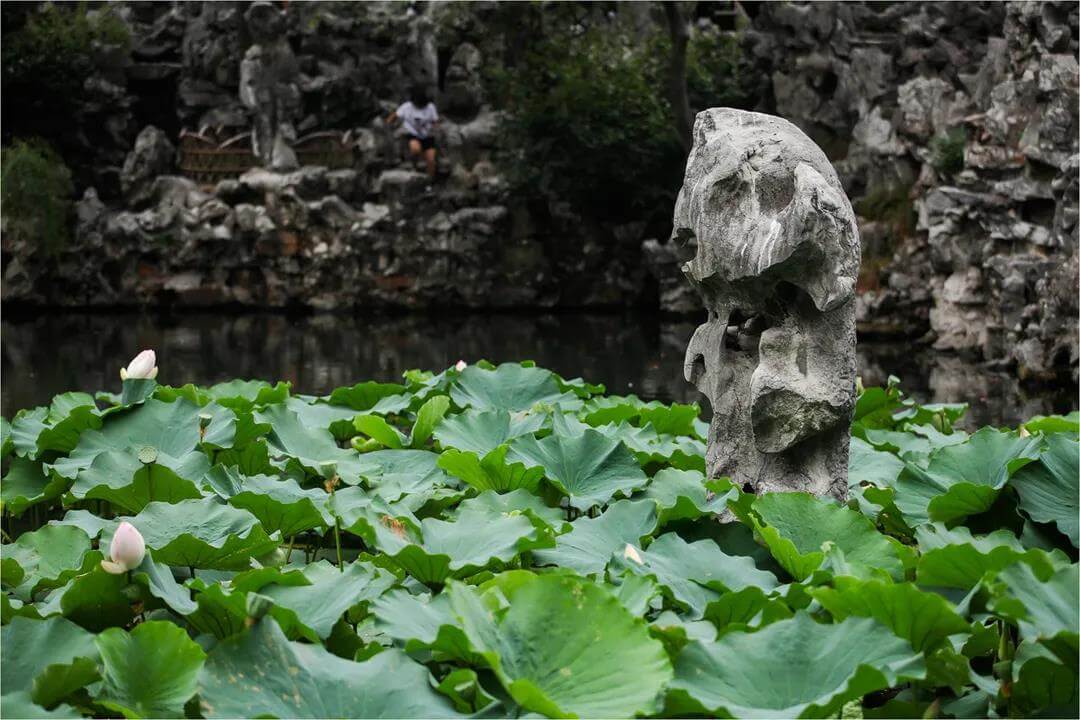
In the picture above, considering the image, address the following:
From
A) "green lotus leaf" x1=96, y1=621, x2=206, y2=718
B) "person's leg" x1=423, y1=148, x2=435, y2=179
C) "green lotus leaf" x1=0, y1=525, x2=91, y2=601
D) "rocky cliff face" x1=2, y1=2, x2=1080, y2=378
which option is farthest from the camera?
"person's leg" x1=423, y1=148, x2=435, y2=179

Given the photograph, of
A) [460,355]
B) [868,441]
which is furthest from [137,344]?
[868,441]

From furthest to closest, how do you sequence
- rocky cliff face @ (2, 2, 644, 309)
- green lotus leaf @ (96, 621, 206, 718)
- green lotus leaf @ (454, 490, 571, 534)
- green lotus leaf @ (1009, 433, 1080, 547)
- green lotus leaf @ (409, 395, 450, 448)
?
rocky cliff face @ (2, 2, 644, 309) → green lotus leaf @ (409, 395, 450, 448) → green lotus leaf @ (454, 490, 571, 534) → green lotus leaf @ (1009, 433, 1080, 547) → green lotus leaf @ (96, 621, 206, 718)

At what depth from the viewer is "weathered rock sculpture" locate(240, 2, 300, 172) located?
18547mm

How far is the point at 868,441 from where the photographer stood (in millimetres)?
4043

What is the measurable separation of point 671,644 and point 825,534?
2.22 ft

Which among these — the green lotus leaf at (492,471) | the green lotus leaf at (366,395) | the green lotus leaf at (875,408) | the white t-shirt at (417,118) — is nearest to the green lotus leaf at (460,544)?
the green lotus leaf at (492,471)

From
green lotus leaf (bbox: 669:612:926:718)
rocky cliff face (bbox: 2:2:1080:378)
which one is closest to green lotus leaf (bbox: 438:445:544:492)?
green lotus leaf (bbox: 669:612:926:718)

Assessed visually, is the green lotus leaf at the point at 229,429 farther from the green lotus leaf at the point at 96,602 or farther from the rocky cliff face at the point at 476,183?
the rocky cliff face at the point at 476,183

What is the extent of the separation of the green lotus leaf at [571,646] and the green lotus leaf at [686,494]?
765 mm

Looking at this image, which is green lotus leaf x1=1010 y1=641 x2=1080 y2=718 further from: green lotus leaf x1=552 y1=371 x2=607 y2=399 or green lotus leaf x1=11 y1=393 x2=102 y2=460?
green lotus leaf x1=552 y1=371 x2=607 y2=399

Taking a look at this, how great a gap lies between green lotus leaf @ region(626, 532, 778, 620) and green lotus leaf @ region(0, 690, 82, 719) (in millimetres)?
998

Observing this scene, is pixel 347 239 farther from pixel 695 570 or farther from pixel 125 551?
pixel 125 551

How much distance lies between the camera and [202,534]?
256 cm

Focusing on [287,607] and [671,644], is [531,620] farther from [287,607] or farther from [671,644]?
[287,607]
